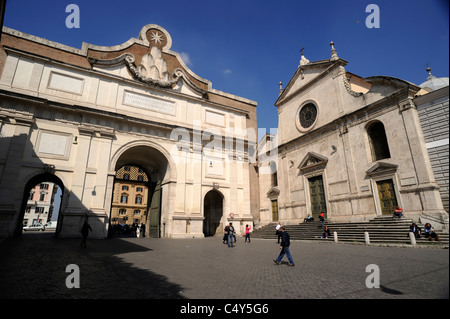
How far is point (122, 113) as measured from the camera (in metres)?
19.3

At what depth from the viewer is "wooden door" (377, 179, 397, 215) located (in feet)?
49.7

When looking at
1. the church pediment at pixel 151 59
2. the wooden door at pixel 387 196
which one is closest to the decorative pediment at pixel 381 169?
the wooden door at pixel 387 196

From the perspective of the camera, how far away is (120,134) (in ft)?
62.0

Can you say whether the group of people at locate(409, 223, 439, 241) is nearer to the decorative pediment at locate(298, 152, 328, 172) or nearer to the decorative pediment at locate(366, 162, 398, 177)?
the decorative pediment at locate(366, 162, 398, 177)


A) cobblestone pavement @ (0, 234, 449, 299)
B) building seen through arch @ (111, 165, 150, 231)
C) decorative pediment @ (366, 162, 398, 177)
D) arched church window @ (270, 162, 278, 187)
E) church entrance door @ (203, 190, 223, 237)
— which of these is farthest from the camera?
building seen through arch @ (111, 165, 150, 231)

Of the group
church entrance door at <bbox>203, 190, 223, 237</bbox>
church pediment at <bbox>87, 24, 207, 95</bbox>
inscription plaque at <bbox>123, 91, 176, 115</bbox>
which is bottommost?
church entrance door at <bbox>203, 190, 223, 237</bbox>

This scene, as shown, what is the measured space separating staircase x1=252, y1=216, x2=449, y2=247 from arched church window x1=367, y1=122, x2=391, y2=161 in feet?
13.9

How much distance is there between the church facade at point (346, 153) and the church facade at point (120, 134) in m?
3.57

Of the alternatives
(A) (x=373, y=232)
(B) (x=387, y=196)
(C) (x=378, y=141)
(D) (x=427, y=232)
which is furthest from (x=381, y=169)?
(D) (x=427, y=232)

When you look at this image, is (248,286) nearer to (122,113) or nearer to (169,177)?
(169,177)

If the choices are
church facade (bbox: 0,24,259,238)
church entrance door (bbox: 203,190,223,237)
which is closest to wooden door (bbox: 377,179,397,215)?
church facade (bbox: 0,24,259,238)

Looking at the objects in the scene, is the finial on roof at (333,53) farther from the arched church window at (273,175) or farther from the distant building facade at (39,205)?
the distant building facade at (39,205)

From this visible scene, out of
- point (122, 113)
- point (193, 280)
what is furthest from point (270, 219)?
point (193, 280)

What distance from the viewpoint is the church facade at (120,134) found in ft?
51.8
